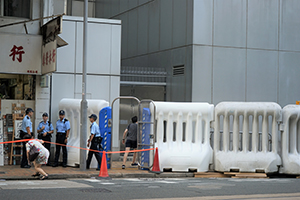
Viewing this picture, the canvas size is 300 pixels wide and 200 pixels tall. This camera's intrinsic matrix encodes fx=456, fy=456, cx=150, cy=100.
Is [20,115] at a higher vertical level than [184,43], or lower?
lower

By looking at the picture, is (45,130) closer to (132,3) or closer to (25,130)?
(25,130)

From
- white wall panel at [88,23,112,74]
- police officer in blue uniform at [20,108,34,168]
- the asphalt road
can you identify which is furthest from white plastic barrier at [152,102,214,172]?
police officer in blue uniform at [20,108,34,168]

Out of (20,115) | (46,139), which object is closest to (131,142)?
(46,139)

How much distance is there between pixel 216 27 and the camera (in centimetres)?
1977

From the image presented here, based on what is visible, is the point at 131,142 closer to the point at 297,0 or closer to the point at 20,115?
the point at 20,115

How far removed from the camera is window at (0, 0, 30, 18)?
16250 millimetres

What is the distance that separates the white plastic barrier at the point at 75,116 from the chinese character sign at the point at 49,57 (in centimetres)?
150

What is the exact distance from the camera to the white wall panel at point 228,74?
19797 millimetres

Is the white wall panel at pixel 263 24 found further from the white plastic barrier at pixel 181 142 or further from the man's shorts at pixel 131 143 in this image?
the man's shorts at pixel 131 143

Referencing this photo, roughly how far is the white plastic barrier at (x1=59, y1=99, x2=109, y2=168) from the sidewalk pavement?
0.53 metres

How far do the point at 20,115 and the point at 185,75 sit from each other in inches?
286

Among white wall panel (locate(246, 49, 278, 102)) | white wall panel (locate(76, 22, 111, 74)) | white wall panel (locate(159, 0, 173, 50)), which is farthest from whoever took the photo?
white wall panel (locate(159, 0, 173, 50))

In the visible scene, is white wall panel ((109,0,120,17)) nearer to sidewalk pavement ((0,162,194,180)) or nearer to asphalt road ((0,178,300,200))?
sidewalk pavement ((0,162,194,180))

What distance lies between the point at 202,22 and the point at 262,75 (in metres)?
3.66
